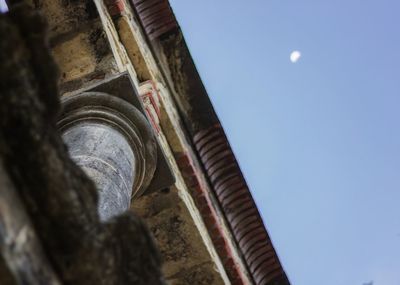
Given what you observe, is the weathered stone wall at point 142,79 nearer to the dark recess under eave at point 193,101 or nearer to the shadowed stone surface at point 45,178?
the dark recess under eave at point 193,101

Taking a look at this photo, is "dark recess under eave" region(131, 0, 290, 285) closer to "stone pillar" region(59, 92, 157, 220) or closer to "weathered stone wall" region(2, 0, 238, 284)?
"weathered stone wall" region(2, 0, 238, 284)

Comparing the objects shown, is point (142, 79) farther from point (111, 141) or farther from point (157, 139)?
point (111, 141)

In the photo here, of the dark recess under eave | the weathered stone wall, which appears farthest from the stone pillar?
the dark recess under eave

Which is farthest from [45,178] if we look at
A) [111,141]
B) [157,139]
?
[157,139]

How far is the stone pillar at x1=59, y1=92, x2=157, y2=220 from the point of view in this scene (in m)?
2.93

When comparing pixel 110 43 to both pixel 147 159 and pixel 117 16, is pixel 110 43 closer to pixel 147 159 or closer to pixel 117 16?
pixel 117 16

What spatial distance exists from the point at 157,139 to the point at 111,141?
0.45 m

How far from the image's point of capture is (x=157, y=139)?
360 cm

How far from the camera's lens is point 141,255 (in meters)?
1.24

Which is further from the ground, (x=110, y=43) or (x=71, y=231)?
(x=110, y=43)

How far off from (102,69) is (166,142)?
111 centimetres

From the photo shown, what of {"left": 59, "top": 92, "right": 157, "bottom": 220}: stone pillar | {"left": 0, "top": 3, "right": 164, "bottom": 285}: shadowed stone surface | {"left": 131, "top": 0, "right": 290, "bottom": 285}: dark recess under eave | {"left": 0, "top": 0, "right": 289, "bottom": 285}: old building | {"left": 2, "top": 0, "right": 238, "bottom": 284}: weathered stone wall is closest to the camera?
{"left": 0, "top": 3, "right": 164, "bottom": 285}: shadowed stone surface

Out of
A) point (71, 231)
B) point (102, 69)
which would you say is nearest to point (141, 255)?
point (71, 231)

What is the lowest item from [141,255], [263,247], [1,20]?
[263,247]
